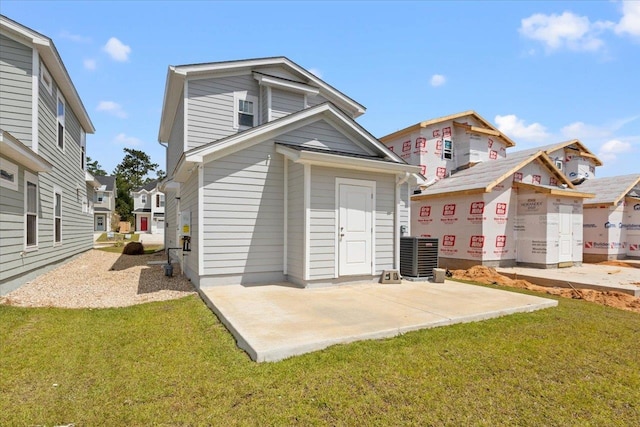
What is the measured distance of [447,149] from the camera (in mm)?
18219

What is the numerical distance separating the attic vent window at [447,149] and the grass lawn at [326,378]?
1427 cm

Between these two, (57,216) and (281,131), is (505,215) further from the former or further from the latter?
(57,216)

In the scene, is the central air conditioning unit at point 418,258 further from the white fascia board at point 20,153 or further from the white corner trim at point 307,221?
the white fascia board at point 20,153

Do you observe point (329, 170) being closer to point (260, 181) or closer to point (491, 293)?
point (260, 181)

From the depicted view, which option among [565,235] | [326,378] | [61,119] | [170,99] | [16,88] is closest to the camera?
[326,378]

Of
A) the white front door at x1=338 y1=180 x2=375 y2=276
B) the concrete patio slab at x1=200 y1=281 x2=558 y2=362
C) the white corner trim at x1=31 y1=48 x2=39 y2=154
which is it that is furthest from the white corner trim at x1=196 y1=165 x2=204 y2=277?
the white corner trim at x1=31 y1=48 x2=39 y2=154

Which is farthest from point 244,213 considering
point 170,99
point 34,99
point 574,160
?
point 574,160

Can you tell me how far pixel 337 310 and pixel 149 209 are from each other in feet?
138

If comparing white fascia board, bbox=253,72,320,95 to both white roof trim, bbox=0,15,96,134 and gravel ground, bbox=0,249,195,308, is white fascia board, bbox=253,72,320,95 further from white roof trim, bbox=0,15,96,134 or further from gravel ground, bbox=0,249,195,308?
gravel ground, bbox=0,249,195,308

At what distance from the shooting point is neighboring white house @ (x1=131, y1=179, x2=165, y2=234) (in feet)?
129

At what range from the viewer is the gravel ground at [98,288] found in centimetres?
647

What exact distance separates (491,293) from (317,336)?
4798mm

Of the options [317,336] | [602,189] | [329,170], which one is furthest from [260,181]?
[602,189]

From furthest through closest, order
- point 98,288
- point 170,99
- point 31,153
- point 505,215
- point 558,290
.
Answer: point 505,215 < point 170,99 < point 558,290 < point 98,288 < point 31,153
